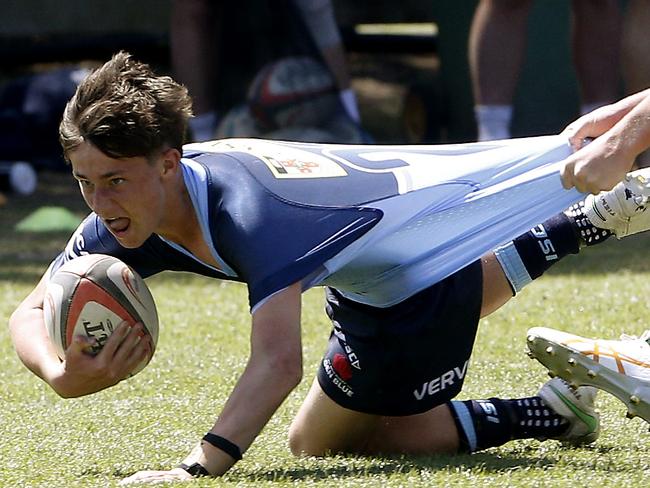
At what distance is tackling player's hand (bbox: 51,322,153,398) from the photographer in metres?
3.06

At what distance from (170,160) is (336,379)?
69 centimetres

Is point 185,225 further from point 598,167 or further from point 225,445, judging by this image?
point 598,167

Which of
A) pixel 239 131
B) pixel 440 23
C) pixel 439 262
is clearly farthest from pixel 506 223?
pixel 440 23

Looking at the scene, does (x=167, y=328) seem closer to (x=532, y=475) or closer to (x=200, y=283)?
(x=200, y=283)

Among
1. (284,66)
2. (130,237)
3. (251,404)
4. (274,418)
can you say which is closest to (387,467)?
(251,404)

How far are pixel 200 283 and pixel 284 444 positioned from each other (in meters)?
2.31

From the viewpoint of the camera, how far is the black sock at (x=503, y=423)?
10.9 ft

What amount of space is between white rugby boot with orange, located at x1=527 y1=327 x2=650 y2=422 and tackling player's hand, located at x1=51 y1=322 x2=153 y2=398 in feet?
3.03

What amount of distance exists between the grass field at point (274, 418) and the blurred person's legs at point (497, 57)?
853 mm

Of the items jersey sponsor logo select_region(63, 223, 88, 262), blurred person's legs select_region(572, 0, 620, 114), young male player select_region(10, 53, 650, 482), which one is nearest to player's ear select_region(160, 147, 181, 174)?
young male player select_region(10, 53, 650, 482)

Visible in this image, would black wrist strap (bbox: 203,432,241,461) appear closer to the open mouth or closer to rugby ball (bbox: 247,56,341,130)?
the open mouth

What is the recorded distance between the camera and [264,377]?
288cm

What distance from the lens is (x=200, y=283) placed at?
18.7 ft

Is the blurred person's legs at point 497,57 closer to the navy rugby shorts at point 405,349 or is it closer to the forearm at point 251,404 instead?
the navy rugby shorts at point 405,349
